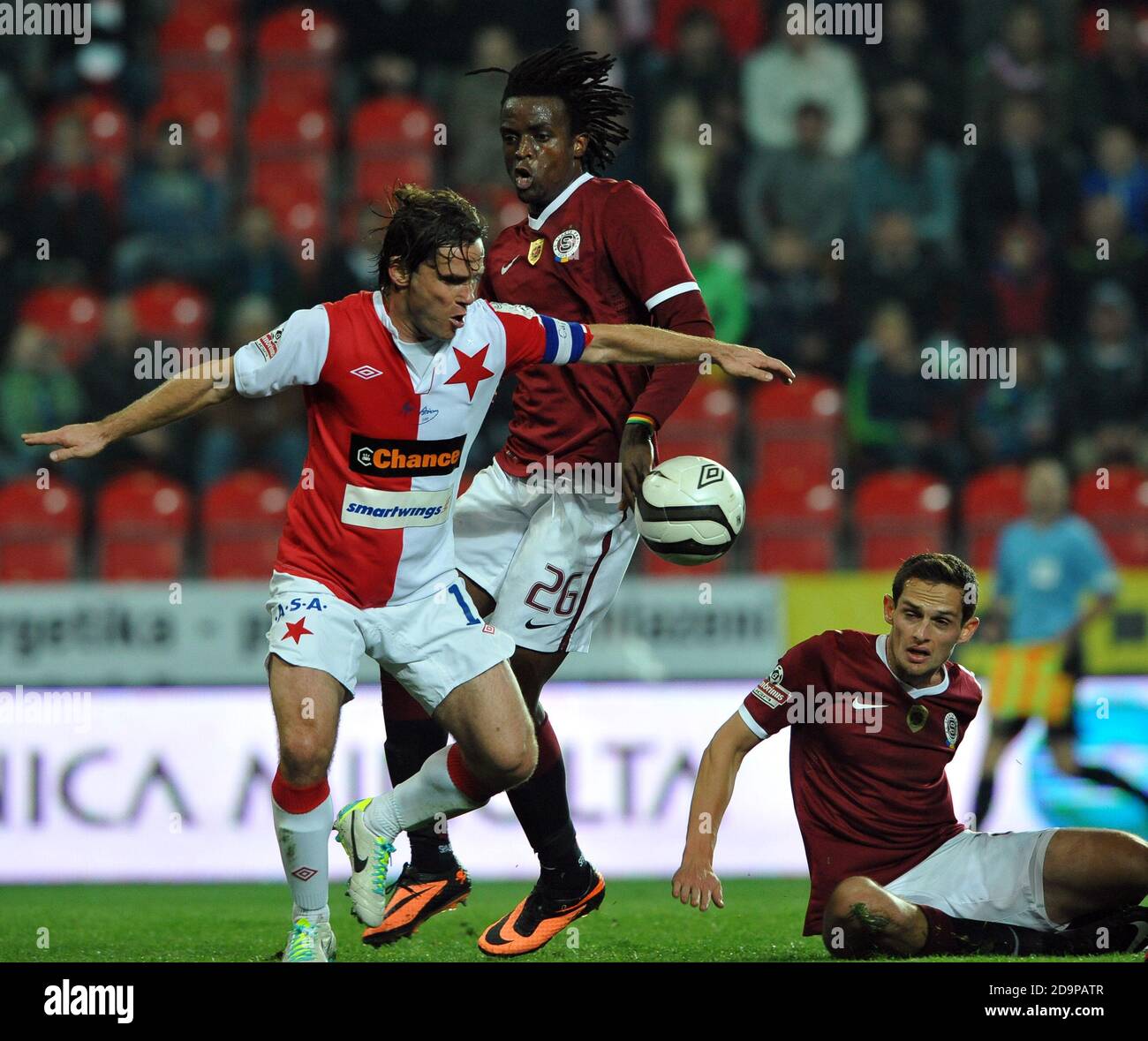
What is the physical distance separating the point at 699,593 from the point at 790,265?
2603mm

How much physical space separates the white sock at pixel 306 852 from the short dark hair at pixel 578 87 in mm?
2199

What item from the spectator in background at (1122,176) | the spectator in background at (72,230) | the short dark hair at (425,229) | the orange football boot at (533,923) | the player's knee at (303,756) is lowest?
the orange football boot at (533,923)

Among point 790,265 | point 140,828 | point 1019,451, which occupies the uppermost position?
point 790,265

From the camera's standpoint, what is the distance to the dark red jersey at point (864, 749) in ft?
15.4

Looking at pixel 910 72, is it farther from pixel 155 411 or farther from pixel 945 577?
pixel 155 411

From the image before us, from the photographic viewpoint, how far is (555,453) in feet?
17.0

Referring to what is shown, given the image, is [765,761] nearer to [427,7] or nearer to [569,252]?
[569,252]

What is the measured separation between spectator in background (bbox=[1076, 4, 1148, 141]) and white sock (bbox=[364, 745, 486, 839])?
774 centimetres

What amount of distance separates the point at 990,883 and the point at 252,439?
18.6 ft

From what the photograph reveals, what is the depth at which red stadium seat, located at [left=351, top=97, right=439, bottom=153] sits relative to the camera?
11.0 metres

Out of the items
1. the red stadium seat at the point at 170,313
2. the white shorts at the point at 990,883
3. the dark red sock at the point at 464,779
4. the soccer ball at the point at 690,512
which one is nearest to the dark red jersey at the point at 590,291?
the soccer ball at the point at 690,512

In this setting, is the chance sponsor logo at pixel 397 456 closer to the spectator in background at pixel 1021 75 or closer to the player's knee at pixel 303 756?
the player's knee at pixel 303 756

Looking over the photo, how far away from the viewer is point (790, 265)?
9.84 m

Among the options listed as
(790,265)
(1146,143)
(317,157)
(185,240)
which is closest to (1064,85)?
(1146,143)
